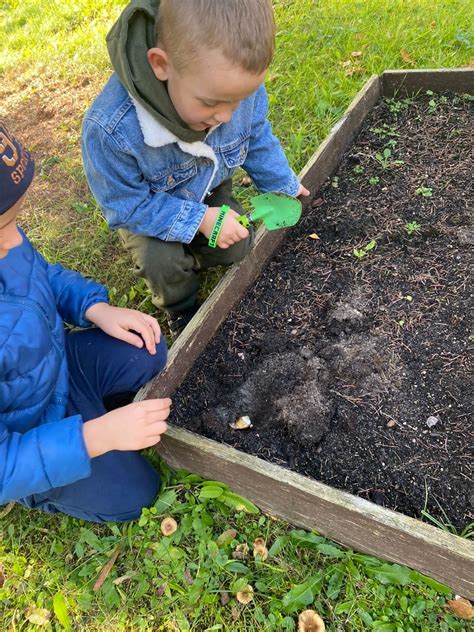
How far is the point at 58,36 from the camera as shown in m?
5.22

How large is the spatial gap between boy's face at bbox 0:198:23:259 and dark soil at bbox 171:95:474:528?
841 millimetres

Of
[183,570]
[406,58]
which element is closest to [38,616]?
[183,570]

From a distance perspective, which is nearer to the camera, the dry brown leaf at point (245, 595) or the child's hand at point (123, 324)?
the dry brown leaf at point (245, 595)

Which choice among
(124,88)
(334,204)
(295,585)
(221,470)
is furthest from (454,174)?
(295,585)

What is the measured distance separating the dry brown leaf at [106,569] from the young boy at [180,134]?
956mm

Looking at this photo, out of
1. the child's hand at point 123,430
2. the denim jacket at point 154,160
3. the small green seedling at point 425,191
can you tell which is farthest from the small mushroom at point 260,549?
the small green seedling at point 425,191

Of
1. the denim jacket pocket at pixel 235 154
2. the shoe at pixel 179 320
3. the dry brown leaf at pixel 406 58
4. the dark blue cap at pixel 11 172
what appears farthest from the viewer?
the dry brown leaf at pixel 406 58

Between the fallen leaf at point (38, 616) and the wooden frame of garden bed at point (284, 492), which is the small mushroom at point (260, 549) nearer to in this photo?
the wooden frame of garden bed at point (284, 492)

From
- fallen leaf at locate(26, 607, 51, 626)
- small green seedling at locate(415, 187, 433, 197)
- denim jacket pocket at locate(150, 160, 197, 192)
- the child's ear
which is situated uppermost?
the child's ear

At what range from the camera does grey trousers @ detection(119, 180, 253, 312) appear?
2.14m

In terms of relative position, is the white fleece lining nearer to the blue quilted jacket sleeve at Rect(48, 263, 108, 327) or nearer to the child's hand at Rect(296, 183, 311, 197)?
the blue quilted jacket sleeve at Rect(48, 263, 108, 327)

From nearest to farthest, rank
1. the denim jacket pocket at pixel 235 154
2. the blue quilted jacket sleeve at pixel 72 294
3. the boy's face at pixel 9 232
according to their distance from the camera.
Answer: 1. the boy's face at pixel 9 232
2. the blue quilted jacket sleeve at pixel 72 294
3. the denim jacket pocket at pixel 235 154

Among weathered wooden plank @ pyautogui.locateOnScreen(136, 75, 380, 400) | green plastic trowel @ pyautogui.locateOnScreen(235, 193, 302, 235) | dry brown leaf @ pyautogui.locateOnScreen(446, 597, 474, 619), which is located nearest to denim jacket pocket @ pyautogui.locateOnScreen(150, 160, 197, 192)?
green plastic trowel @ pyautogui.locateOnScreen(235, 193, 302, 235)

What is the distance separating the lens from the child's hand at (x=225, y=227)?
2023mm
